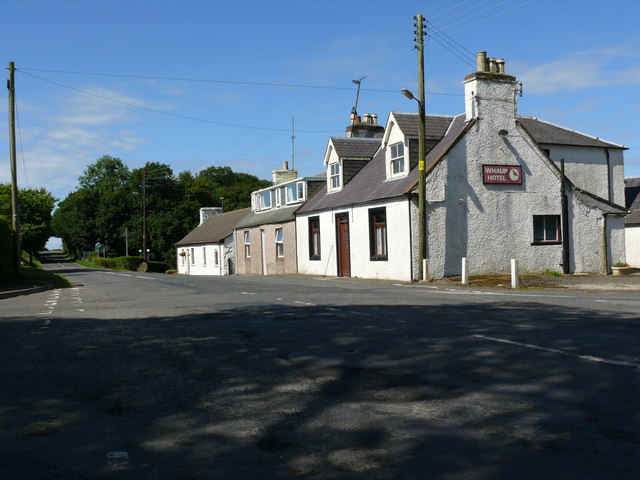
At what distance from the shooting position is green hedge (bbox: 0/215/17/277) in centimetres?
2561

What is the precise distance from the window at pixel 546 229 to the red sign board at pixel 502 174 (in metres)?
1.87

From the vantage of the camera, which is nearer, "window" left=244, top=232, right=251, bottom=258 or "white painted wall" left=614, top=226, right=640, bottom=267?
"white painted wall" left=614, top=226, right=640, bottom=267

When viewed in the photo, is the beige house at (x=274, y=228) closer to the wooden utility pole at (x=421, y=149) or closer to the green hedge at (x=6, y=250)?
the wooden utility pole at (x=421, y=149)

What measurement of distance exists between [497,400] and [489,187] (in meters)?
21.7

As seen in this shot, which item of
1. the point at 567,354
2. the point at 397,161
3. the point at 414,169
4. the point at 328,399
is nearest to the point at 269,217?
the point at 397,161

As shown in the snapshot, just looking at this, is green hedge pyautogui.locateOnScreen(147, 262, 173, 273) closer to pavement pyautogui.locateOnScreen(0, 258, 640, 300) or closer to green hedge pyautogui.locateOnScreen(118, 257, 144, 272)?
green hedge pyautogui.locateOnScreen(118, 257, 144, 272)

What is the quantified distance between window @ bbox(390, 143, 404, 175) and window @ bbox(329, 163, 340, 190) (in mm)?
5206

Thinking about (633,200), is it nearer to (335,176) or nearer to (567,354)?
(335,176)

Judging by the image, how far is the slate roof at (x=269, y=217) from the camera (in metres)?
38.1

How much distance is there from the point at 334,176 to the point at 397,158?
6.29 meters

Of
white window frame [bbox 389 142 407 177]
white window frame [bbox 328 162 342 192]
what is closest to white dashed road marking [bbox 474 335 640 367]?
white window frame [bbox 389 142 407 177]

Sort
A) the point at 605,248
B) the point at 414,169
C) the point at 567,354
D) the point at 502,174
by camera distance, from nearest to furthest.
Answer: the point at 567,354 < the point at 502,174 < the point at 414,169 < the point at 605,248

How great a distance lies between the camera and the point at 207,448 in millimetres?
4359

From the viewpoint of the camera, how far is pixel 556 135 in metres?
33.8
